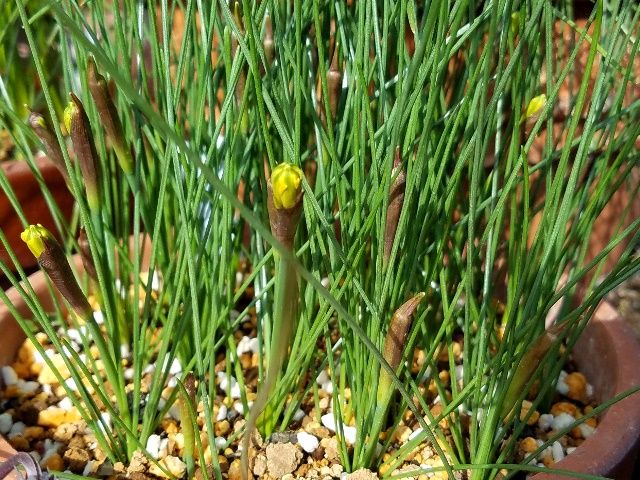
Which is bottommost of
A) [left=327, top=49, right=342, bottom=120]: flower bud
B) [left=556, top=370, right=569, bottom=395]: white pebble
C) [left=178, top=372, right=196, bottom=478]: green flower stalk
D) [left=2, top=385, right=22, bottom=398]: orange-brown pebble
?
[left=556, top=370, right=569, bottom=395]: white pebble

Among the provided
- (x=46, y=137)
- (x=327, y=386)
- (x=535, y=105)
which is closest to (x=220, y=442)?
(x=327, y=386)

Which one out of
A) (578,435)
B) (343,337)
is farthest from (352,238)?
(578,435)

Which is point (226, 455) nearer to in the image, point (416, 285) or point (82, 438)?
point (82, 438)

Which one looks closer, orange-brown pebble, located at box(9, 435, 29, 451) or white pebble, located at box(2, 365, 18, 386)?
orange-brown pebble, located at box(9, 435, 29, 451)

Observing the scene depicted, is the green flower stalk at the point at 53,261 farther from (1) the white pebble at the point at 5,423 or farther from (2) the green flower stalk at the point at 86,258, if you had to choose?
(1) the white pebble at the point at 5,423

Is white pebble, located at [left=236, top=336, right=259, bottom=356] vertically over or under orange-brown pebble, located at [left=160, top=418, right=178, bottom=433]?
over

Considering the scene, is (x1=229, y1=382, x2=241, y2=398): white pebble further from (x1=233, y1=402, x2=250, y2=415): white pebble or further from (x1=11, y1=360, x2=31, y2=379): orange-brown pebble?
(x1=11, y1=360, x2=31, y2=379): orange-brown pebble

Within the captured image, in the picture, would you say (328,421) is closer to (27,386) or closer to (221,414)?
(221,414)

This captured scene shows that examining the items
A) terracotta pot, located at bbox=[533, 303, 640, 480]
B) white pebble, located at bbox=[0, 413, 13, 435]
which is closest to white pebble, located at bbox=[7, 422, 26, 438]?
white pebble, located at bbox=[0, 413, 13, 435]
